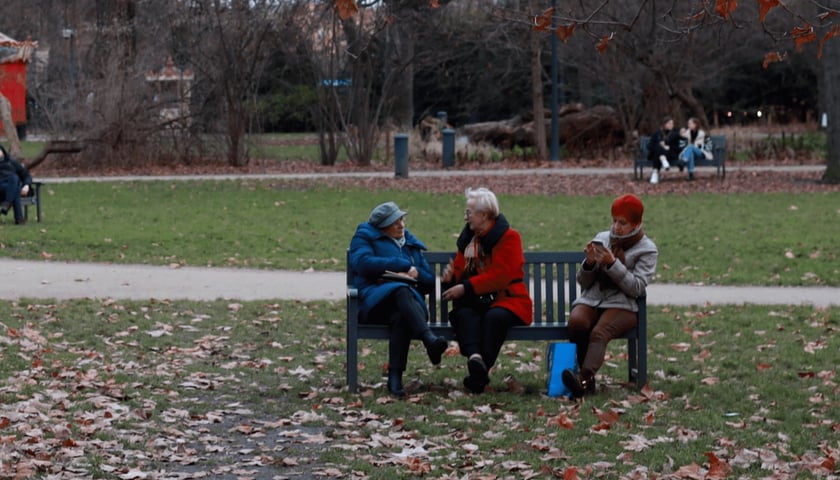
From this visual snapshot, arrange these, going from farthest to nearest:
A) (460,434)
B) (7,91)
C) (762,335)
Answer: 1. (7,91)
2. (762,335)
3. (460,434)

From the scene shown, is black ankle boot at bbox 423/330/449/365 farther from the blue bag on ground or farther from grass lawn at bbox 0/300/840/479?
the blue bag on ground

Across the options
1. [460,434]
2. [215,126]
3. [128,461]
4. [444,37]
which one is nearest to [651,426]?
[460,434]

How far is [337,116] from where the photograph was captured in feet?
105

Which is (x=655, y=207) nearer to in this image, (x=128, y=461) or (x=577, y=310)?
(x=577, y=310)

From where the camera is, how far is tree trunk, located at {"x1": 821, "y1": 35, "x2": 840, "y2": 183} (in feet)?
78.0

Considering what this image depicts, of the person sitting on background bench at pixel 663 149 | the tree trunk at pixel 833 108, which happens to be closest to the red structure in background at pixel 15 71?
the person sitting on background bench at pixel 663 149

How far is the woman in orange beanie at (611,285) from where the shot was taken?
25.8 feet

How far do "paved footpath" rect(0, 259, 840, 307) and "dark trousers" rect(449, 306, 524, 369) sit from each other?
3.69 meters

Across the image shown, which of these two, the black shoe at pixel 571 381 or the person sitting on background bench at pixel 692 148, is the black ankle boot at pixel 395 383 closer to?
the black shoe at pixel 571 381

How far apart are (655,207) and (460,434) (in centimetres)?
1375

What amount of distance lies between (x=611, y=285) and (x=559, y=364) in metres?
0.61

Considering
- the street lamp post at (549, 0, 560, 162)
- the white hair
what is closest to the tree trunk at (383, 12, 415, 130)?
the street lamp post at (549, 0, 560, 162)

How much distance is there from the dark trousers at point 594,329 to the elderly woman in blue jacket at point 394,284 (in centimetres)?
86

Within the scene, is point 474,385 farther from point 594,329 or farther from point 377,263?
point 377,263
